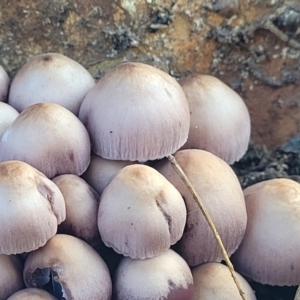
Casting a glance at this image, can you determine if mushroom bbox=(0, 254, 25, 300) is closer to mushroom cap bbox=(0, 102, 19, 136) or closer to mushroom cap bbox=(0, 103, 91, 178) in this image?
mushroom cap bbox=(0, 103, 91, 178)

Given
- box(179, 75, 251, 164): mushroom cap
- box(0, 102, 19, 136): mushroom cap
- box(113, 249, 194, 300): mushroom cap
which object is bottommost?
box(113, 249, 194, 300): mushroom cap

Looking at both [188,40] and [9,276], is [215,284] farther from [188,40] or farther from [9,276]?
[188,40]

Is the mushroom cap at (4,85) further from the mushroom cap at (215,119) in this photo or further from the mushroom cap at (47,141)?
the mushroom cap at (215,119)

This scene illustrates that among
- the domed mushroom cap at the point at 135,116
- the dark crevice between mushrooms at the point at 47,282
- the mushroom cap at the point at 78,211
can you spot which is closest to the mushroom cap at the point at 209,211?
the domed mushroom cap at the point at 135,116

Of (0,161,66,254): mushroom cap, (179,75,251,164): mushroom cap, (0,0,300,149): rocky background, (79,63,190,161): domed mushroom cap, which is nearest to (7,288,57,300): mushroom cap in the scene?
(0,161,66,254): mushroom cap

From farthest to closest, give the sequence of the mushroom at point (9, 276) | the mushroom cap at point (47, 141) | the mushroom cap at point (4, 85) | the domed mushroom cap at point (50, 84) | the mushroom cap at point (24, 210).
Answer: the mushroom cap at point (4, 85)
the domed mushroom cap at point (50, 84)
the mushroom cap at point (47, 141)
the mushroom at point (9, 276)
the mushroom cap at point (24, 210)

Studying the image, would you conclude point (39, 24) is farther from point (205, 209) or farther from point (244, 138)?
point (205, 209)
